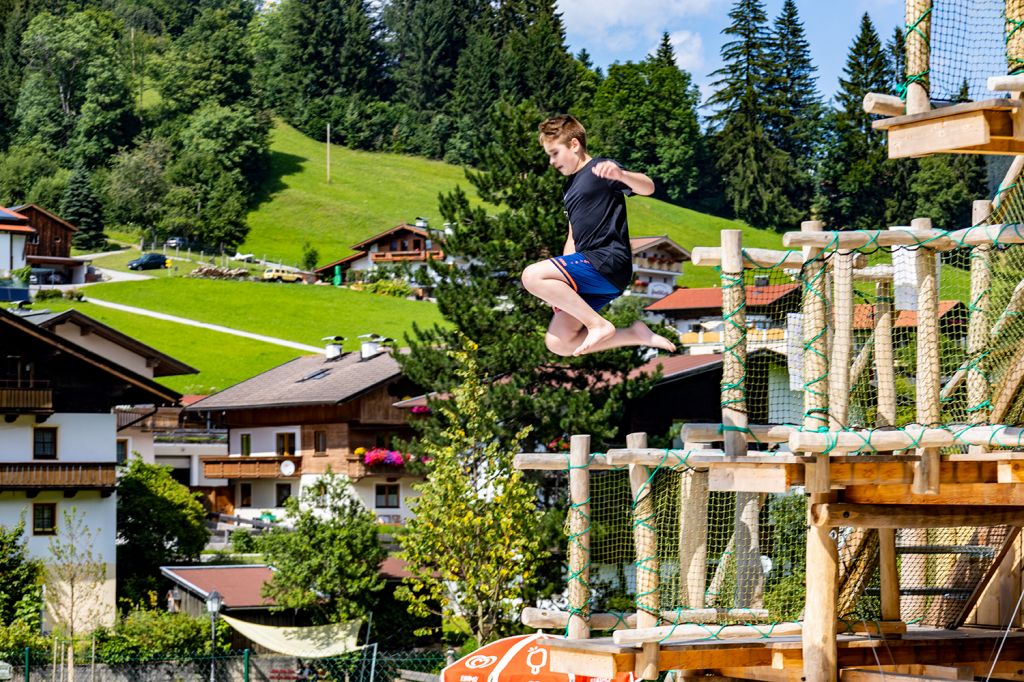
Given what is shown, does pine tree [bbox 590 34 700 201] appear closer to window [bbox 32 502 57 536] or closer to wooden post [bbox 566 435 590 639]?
window [bbox 32 502 57 536]

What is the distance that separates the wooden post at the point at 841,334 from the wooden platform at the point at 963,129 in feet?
4.93

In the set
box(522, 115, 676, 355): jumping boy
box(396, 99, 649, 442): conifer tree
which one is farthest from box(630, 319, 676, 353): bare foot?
box(396, 99, 649, 442): conifer tree

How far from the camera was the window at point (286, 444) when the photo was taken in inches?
2160

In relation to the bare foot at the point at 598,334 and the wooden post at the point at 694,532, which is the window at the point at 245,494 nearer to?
the wooden post at the point at 694,532

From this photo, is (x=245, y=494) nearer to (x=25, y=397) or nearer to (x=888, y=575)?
(x=25, y=397)

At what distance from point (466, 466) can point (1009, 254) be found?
78.1ft

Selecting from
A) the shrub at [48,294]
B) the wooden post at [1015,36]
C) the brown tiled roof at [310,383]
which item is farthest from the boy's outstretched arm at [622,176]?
the shrub at [48,294]

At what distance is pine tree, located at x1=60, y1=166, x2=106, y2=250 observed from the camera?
118188 mm

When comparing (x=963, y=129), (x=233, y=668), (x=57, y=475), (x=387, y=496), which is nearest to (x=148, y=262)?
(x=387, y=496)

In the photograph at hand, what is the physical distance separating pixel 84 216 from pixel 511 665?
111 meters

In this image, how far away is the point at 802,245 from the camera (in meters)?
9.67

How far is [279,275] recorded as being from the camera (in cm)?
10875

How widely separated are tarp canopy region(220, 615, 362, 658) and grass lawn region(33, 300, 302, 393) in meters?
41.6

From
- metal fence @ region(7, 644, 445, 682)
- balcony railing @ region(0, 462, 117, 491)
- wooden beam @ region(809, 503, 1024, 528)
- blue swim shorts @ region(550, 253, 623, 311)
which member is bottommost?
metal fence @ region(7, 644, 445, 682)
